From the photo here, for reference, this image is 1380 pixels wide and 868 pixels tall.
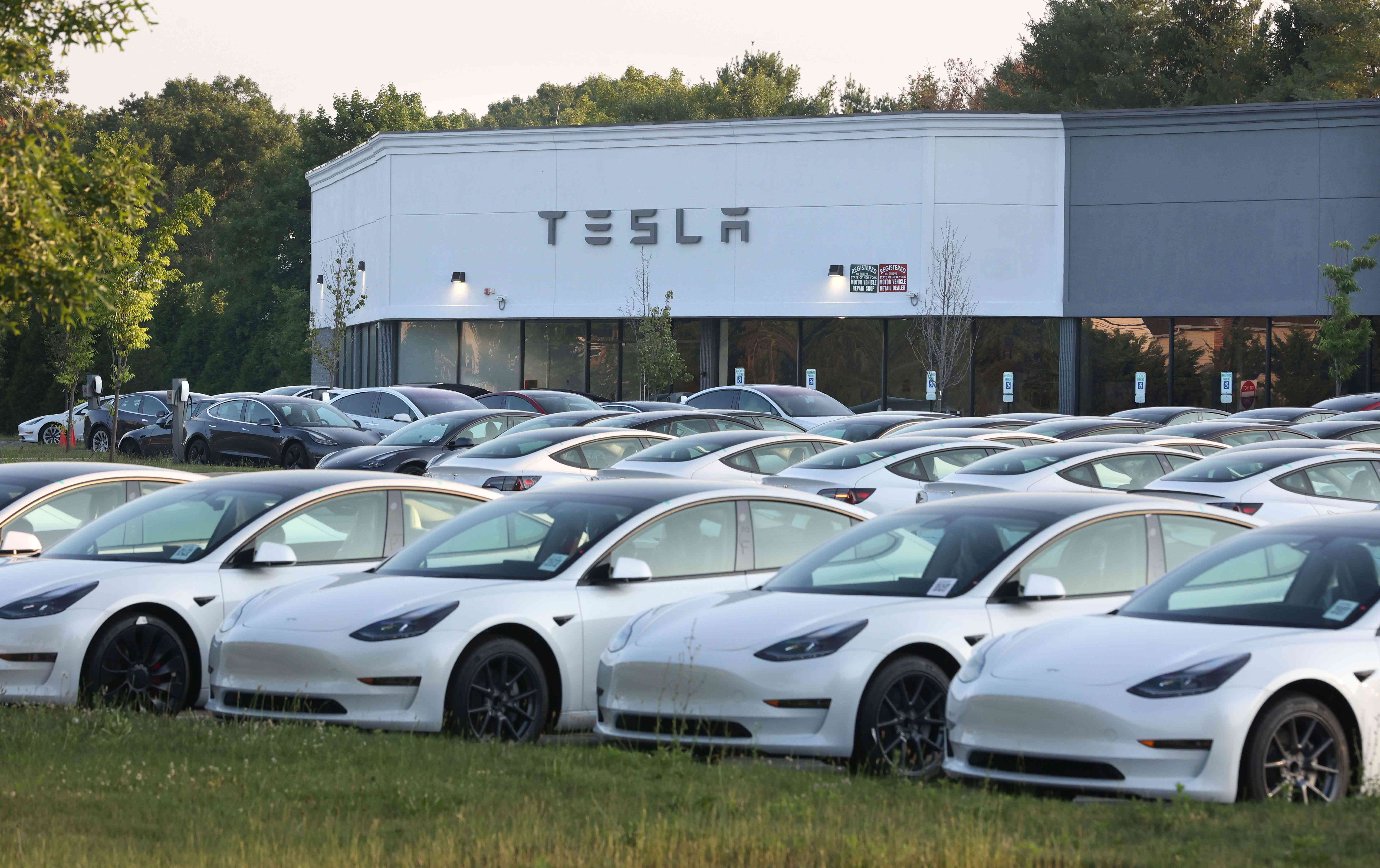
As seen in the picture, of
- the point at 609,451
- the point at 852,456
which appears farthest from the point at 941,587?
the point at 609,451

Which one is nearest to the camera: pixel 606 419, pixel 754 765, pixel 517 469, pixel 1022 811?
pixel 1022 811

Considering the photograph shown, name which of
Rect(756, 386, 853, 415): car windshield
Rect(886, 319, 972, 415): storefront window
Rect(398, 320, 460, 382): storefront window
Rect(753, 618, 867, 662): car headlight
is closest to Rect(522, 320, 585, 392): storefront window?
Rect(398, 320, 460, 382): storefront window

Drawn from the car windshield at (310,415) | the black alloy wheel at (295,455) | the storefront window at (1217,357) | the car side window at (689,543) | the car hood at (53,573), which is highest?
the storefront window at (1217,357)

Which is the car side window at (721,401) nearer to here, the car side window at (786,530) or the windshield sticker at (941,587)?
the car side window at (786,530)

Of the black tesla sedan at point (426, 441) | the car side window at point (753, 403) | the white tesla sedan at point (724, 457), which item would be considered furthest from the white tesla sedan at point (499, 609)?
the car side window at point (753, 403)

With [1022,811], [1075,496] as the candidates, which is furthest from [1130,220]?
[1022,811]

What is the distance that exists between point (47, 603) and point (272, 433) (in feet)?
61.9

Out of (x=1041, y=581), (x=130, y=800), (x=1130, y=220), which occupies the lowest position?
(x=130, y=800)

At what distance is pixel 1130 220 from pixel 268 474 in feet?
111

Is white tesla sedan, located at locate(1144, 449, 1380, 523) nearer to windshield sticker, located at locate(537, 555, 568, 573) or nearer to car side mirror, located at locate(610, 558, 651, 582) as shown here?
car side mirror, located at locate(610, 558, 651, 582)

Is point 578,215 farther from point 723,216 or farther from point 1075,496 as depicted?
point 1075,496

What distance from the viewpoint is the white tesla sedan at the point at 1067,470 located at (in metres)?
16.2

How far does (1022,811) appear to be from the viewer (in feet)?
22.1

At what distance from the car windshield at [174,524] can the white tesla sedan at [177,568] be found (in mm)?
10
